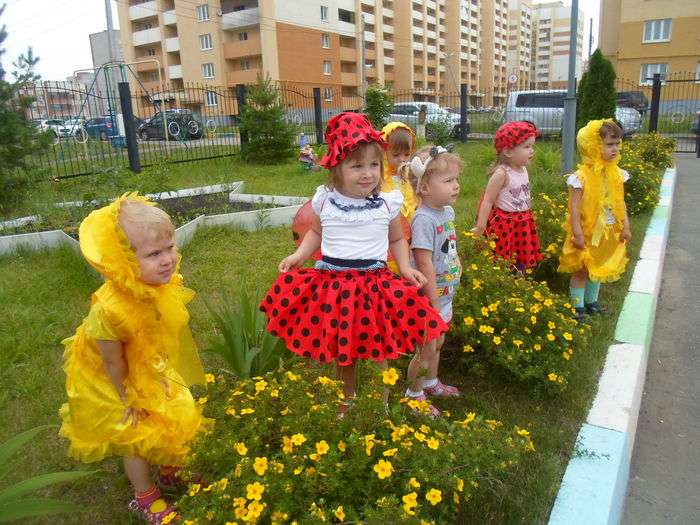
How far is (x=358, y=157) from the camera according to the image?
2436mm

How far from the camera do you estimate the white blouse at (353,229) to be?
8.14 ft

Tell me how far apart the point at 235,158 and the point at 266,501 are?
13.3 metres

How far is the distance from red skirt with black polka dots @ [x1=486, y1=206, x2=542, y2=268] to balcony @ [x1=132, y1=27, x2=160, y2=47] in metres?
53.3

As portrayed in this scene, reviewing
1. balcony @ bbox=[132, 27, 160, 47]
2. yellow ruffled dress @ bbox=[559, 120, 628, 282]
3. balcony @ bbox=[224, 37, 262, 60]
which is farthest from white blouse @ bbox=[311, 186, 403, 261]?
balcony @ bbox=[132, 27, 160, 47]

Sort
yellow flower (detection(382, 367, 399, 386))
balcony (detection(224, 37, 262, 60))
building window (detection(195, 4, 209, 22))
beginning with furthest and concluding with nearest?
1. building window (detection(195, 4, 209, 22))
2. balcony (detection(224, 37, 262, 60))
3. yellow flower (detection(382, 367, 399, 386))

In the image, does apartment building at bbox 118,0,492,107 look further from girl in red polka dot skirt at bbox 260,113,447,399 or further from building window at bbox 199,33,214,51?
girl in red polka dot skirt at bbox 260,113,447,399

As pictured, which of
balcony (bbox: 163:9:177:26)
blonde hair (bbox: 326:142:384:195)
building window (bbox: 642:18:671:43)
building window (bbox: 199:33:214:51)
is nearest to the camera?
blonde hair (bbox: 326:142:384:195)

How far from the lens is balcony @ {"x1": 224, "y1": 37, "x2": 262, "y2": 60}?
145 feet

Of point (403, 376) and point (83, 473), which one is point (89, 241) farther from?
point (403, 376)

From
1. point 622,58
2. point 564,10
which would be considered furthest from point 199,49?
point 564,10

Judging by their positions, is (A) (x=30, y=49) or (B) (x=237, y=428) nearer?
(B) (x=237, y=428)

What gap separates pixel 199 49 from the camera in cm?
4706

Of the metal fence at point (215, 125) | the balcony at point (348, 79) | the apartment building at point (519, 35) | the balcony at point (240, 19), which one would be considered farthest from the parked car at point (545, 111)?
the apartment building at point (519, 35)

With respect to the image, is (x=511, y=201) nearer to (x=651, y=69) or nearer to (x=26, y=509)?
(x=26, y=509)
